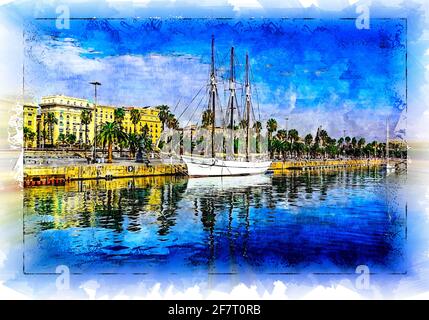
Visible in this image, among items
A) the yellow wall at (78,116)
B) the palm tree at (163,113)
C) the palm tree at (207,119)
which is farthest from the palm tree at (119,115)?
the palm tree at (207,119)

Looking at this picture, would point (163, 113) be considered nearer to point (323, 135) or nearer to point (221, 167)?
point (323, 135)

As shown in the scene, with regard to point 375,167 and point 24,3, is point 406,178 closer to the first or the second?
point 375,167

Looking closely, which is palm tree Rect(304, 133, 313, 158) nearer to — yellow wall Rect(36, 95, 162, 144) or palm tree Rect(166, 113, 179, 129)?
palm tree Rect(166, 113, 179, 129)

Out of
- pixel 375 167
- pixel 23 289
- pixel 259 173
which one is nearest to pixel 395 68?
pixel 375 167

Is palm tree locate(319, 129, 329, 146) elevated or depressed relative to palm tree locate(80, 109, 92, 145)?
depressed

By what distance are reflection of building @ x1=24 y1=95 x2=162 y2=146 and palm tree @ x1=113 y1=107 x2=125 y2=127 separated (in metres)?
0.05

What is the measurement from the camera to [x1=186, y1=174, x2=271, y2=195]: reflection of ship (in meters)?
10.5

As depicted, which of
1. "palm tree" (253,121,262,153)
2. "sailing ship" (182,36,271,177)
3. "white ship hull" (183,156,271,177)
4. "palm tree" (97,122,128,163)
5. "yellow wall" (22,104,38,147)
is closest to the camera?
"yellow wall" (22,104,38,147)

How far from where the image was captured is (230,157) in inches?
432

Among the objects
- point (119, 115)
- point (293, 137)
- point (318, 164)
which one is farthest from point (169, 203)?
point (318, 164)

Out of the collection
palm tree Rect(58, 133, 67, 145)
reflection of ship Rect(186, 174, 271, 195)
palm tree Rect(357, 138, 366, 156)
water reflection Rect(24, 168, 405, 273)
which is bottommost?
water reflection Rect(24, 168, 405, 273)

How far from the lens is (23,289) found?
539 centimetres

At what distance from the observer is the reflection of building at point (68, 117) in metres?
6.57

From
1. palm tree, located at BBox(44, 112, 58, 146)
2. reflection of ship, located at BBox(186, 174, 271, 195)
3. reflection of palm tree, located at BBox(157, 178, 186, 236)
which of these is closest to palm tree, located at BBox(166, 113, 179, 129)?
reflection of palm tree, located at BBox(157, 178, 186, 236)
